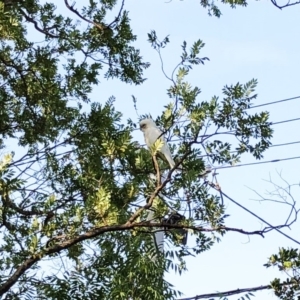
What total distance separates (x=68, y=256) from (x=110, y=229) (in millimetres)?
569

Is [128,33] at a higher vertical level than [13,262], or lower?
higher

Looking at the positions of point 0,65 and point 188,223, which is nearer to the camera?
→ point 188,223

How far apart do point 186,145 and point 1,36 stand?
114cm

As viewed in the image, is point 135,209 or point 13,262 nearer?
point 135,209

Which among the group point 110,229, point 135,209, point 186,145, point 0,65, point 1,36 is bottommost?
point 110,229

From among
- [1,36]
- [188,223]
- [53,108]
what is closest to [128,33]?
[53,108]

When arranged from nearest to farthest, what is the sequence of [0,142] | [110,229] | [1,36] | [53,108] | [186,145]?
A: [110,229] < [186,145] < [1,36] < [53,108] < [0,142]

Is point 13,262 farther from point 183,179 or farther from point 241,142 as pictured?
point 241,142

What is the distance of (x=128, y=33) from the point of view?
150 inches

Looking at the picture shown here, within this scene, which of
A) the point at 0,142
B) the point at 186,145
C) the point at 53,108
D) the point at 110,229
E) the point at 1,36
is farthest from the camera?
the point at 0,142

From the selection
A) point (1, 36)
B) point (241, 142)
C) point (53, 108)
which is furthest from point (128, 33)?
point (241, 142)

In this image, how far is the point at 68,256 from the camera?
9.71 ft

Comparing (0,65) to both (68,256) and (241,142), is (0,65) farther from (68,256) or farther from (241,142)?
(241,142)

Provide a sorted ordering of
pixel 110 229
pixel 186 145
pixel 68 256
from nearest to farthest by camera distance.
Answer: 1. pixel 110 229
2. pixel 186 145
3. pixel 68 256
